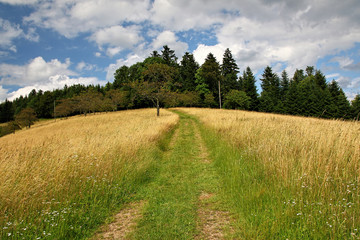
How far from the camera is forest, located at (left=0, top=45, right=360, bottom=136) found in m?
39.4

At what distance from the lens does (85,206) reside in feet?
11.7

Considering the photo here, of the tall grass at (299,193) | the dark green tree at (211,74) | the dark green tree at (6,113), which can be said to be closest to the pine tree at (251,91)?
the dark green tree at (211,74)

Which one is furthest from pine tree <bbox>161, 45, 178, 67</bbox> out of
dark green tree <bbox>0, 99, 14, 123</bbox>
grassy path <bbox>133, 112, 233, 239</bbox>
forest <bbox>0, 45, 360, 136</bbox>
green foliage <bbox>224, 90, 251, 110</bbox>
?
dark green tree <bbox>0, 99, 14, 123</bbox>

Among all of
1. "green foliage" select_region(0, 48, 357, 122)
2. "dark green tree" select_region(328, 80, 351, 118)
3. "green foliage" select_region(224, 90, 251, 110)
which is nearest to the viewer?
"dark green tree" select_region(328, 80, 351, 118)

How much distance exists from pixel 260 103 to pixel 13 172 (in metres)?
58.7

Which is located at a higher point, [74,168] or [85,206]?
[74,168]

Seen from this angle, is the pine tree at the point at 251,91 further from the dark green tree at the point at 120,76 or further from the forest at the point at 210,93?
the dark green tree at the point at 120,76

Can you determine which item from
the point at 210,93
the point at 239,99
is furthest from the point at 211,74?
the point at 239,99

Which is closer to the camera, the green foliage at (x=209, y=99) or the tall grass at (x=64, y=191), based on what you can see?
the tall grass at (x=64, y=191)

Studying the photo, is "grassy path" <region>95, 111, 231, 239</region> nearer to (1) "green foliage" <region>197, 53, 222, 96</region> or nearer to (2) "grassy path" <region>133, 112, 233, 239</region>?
(2) "grassy path" <region>133, 112, 233, 239</region>

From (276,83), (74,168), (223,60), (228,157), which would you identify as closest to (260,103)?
(276,83)

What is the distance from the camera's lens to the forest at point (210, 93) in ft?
129

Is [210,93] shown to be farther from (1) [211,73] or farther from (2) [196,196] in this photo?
(2) [196,196]

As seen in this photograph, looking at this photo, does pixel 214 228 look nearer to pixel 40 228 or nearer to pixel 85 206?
pixel 85 206
